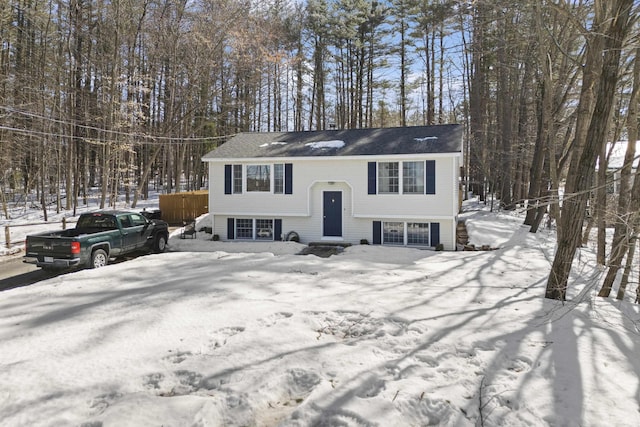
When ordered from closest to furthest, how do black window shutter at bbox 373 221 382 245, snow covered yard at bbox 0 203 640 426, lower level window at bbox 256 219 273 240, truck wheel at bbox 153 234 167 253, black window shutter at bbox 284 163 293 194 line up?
snow covered yard at bbox 0 203 640 426, truck wheel at bbox 153 234 167 253, black window shutter at bbox 373 221 382 245, black window shutter at bbox 284 163 293 194, lower level window at bbox 256 219 273 240

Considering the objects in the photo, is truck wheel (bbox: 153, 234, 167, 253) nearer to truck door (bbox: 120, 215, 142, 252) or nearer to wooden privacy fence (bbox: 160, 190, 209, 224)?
truck door (bbox: 120, 215, 142, 252)

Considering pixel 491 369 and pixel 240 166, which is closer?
pixel 491 369

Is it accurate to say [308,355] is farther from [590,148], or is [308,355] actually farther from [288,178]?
[288,178]

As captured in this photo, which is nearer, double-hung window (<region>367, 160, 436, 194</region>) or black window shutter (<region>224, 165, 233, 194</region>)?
double-hung window (<region>367, 160, 436, 194</region>)

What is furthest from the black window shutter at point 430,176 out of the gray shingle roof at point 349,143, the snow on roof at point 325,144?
the snow on roof at point 325,144

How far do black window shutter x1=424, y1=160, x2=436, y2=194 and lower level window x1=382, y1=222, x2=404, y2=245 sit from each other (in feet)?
5.64

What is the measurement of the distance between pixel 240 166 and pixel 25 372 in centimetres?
1321

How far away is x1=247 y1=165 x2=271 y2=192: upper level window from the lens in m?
16.0

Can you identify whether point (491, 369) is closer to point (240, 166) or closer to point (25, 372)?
point (25, 372)


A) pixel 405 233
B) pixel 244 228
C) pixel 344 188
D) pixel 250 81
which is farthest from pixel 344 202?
pixel 250 81

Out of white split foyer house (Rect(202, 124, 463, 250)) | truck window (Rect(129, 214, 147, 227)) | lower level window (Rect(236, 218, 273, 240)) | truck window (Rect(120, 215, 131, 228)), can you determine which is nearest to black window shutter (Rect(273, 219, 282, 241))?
white split foyer house (Rect(202, 124, 463, 250))

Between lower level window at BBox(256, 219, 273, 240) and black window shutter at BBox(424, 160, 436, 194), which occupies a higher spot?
black window shutter at BBox(424, 160, 436, 194)

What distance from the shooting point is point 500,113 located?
2659 cm

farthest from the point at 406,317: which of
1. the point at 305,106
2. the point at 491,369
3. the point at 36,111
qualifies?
the point at 305,106
